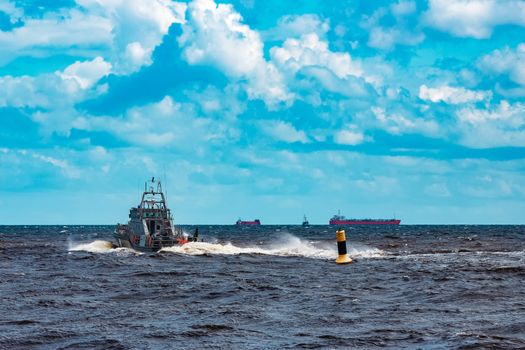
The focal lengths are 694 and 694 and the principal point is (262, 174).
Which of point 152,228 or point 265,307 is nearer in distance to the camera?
point 265,307

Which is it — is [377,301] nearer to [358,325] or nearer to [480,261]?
[358,325]

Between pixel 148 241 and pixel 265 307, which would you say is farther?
pixel 148 241

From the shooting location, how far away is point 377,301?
84.6 feet

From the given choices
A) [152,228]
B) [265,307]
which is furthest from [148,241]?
[265,307]

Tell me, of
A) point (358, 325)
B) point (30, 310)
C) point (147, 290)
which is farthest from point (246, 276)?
point (358, 325)

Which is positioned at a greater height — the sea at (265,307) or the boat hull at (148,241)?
the boat hull at (148,241)

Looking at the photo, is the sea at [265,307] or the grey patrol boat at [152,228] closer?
the sea at [265,307]

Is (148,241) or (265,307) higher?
(148,241)

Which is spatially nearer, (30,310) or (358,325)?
(358,325)

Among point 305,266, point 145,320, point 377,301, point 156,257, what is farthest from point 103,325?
point 156,257

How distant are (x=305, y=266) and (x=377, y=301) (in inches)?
712

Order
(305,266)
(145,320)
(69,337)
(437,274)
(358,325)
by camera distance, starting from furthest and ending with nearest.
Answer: (305,266), (437,274), (145,320), (358,325), (69,337)

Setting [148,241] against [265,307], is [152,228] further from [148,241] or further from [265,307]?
[265,307]

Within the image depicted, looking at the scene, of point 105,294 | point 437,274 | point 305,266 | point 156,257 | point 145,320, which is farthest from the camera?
point 156,257
